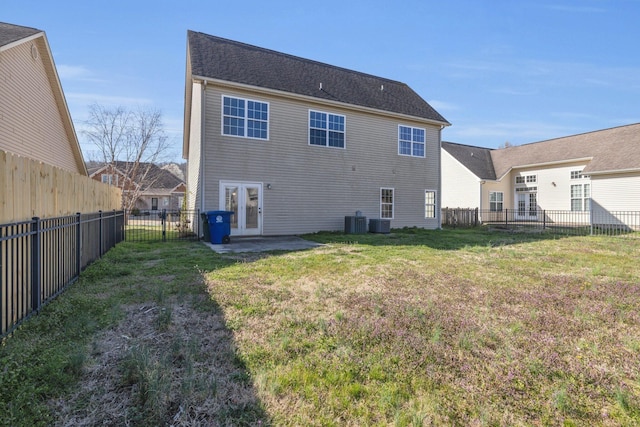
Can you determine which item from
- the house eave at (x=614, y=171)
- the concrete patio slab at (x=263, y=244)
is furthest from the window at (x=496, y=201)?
the concrete patio slab at (x=263, y=244)

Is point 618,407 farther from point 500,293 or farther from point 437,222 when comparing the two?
point 437,222

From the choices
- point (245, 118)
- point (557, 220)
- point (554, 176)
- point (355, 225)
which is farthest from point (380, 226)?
point (554, 176)

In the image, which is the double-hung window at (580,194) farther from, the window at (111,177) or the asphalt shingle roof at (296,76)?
the window at (111,177)

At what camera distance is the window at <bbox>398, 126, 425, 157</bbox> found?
1716 centimetres

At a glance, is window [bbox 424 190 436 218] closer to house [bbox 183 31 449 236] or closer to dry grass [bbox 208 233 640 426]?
house [bbox 183 31 449 236]

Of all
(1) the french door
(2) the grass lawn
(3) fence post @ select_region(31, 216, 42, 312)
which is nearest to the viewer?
(2) the grass lawn

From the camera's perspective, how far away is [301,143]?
14.3 m

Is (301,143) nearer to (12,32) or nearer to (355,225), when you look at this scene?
(355,225)

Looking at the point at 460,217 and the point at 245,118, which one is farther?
the point at 460,217

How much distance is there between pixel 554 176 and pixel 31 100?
2990 cm

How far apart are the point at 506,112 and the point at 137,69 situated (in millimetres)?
26402

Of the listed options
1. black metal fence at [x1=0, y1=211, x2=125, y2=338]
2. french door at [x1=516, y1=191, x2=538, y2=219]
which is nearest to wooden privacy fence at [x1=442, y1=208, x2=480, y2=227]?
A: french door at [x1=516, y1=191, x2=538, y2=219]

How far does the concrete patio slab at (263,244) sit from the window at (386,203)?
17.7 ft

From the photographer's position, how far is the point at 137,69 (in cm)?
1995
